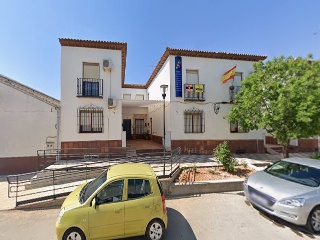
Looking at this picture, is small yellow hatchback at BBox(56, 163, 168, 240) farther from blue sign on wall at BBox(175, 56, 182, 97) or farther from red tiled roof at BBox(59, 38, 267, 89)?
red tiled roof at BBox(59, 38, 267, 89)

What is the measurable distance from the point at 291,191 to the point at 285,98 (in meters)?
5.04

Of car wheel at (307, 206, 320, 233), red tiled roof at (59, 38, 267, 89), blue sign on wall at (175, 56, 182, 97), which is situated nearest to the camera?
car wheel at (307, 206, 320, 233)

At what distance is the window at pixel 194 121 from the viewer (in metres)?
13.0

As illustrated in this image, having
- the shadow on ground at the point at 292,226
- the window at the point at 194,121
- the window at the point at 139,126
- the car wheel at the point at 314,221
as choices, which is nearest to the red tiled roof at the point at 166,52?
the window at the point at 194,121

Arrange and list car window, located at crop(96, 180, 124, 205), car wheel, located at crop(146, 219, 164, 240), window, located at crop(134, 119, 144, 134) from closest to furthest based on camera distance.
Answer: car window, located at crop(96, 180, 124, 205)
car wheel, located at crop(146, 219, 164, 240)
window, located at crop(134, 119, 144, 134)

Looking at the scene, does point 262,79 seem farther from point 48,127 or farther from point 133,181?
point 48,127

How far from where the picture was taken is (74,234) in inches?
149

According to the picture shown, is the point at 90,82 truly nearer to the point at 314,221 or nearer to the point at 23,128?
the point at 23,128

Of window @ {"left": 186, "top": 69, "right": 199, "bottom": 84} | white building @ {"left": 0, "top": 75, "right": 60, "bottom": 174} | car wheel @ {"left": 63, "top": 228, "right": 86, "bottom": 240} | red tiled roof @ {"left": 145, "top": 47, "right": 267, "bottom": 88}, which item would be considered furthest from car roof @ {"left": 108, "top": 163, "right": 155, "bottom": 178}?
red tiled roof @ {"left": 145, "top": 47, "right": 267, "bottom": 88}

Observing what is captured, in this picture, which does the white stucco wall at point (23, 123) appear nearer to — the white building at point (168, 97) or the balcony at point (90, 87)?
the white building at point (168, 97)

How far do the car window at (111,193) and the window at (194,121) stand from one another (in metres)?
9.28

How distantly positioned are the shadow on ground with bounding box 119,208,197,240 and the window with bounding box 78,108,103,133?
26.4 feet

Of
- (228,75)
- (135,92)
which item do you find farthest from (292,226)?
(135,92)

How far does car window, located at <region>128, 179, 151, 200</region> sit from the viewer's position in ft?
13.3
